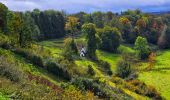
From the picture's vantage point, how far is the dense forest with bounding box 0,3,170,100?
26281 mm

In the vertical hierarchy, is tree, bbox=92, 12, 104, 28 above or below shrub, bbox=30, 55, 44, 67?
below

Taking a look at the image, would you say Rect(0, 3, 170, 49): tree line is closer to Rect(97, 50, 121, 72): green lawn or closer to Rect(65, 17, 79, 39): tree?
Rect(65, 17, 79, 39): tree

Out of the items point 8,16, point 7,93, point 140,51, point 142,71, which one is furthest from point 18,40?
point 140,51

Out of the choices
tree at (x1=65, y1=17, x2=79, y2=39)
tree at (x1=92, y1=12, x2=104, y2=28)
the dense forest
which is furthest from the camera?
tree at (x1=92, y1=12, x2=104, y2=28)

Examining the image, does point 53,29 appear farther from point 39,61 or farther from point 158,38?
point 39,61

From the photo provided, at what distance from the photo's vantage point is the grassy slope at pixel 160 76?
82656 mm

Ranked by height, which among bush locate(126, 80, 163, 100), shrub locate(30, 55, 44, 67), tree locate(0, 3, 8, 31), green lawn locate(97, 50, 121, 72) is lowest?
green lawn locate(97, 50, 121, 72)

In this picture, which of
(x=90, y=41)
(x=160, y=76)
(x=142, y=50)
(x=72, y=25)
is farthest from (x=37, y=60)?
(x=72, y=25)

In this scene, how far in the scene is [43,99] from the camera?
65.0ft

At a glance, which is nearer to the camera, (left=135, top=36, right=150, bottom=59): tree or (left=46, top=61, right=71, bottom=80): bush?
(left=46, top=61, right=71, bottom=80): bush

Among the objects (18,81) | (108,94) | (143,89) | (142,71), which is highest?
(18,81)

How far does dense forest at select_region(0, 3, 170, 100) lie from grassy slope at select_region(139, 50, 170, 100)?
1.25m

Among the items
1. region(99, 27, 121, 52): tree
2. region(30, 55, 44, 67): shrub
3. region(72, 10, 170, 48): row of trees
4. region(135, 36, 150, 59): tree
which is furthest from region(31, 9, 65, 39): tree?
region(30, 55, 44, 67): shrub

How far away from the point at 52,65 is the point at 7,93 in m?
25.7
